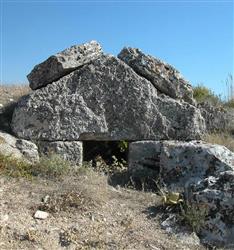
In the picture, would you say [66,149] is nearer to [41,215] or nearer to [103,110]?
[103,110]

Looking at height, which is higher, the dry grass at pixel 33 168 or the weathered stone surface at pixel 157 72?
the weathered stone surface at pixel 157 72

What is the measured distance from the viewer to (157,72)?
861 cm

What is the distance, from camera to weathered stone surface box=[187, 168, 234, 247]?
570 centimetres

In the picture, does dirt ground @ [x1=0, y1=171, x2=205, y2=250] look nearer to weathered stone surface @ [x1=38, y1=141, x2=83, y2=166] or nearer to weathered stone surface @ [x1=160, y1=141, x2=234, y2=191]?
weathered stone surface @ [x1=160, y1=141, x2=234, y2=191]

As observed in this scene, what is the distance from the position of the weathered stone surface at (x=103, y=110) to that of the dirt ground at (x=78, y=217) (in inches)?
56.2

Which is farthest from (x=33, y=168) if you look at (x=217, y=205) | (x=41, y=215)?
(x=217, y=205)

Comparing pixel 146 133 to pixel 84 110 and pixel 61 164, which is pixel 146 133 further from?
pixel 61 164

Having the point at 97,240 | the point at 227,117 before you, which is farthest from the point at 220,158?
the point at 227,117

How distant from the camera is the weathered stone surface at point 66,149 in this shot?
26.0 ft

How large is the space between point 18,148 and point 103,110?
Answer: 5.13ft

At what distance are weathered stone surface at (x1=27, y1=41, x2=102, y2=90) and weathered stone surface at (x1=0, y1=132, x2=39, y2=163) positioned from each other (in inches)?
43.7

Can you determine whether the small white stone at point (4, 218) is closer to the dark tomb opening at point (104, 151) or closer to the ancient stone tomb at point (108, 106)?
the ancient stone tomb at point (108, 106)

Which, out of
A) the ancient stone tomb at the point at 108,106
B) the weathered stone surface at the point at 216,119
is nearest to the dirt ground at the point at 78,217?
the ancient stone tomb at the point at 108,106

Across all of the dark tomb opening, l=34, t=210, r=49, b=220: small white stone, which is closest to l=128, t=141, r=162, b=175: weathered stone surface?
the dark tomb opening
